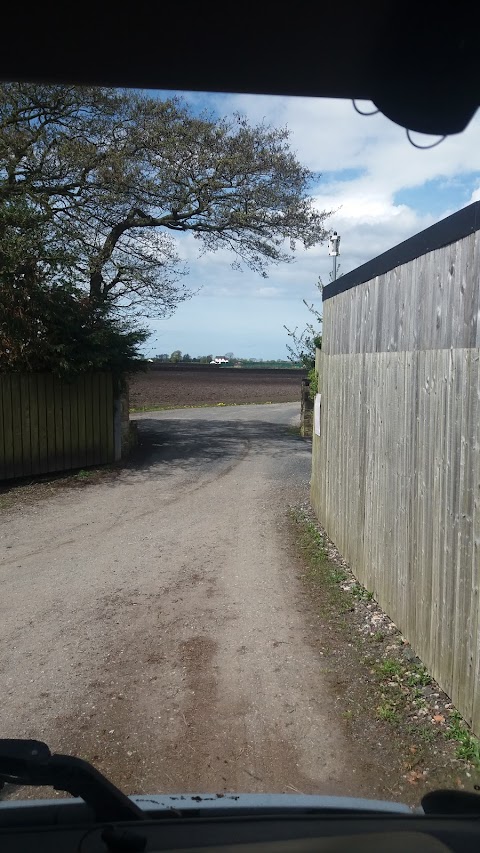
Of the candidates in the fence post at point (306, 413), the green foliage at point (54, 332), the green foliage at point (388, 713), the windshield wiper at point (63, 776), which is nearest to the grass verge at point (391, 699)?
the green foliage at point (388, 713)

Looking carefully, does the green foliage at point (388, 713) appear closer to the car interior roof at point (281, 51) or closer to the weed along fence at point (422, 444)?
the weed along fence at point (422, 444)

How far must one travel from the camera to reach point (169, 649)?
536 centimetres

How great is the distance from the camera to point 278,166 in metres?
17.1

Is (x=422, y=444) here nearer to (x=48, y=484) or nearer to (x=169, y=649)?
(x=169, y=649)

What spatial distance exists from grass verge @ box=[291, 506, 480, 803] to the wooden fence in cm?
733

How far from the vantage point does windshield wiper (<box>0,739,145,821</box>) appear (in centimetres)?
187

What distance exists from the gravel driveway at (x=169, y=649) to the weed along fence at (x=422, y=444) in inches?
30.8

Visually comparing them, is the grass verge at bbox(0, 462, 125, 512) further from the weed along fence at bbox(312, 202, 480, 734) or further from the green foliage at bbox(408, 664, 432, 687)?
the green foliage at bbox(408, 664, 432, 687)

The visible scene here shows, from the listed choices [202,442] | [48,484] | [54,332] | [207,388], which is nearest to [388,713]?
[48,484]

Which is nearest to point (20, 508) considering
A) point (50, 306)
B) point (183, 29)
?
point (50, 306)

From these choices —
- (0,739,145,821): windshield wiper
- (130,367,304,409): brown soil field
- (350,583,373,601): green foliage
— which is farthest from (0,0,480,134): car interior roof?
(130,367,304,409): brown soil field

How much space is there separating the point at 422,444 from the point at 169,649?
240cm

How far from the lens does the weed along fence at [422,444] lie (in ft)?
13.5

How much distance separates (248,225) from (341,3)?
15.9 meters
